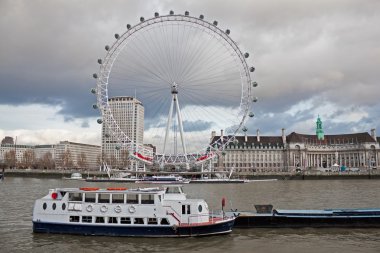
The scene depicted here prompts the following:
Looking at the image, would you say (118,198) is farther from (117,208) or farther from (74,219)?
(74,219)

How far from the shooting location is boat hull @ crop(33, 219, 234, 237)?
24.3 metres

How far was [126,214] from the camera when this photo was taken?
24656mm

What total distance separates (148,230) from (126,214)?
1699 mm

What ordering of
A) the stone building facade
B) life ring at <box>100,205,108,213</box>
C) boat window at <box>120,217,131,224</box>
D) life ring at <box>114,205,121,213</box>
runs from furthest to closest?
the stone building facade < life ring at <box>100,205,108,213</box> < life ring at <box>114,205,121,213</box> < boat window at <box>120,217,131,224</box>

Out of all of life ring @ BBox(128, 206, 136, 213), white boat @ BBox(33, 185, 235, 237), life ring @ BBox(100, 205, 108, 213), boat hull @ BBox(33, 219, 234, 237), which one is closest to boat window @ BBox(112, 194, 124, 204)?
white boat @ BBox(33, 185, 235, 237)

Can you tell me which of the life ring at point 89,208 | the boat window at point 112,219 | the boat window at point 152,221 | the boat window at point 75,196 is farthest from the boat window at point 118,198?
the boat window at point 75,196

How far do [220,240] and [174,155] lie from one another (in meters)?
57.0

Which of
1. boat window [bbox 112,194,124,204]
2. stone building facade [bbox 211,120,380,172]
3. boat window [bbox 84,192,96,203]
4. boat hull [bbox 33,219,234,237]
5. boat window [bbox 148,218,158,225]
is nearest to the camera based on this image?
boat hull [bbox 33,219,234,237]

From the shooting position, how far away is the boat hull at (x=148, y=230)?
24.3 m

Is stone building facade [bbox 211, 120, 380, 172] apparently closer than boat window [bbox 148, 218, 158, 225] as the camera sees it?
No

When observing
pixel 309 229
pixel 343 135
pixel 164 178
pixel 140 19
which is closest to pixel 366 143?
pixel 343 135

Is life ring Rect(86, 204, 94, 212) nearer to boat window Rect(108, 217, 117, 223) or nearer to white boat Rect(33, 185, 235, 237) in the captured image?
white boat Rect(33, 185, 235, 237)

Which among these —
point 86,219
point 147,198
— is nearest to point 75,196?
point 86,219

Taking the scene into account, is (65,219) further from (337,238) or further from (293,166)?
(293,166)
